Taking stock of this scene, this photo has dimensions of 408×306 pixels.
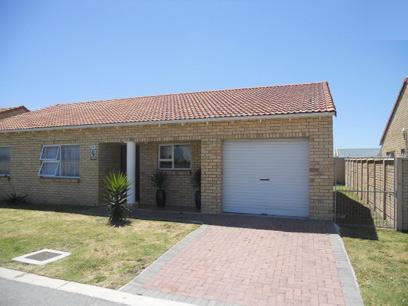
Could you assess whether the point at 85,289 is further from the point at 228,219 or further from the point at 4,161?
the point at 4,161

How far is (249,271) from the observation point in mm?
5719

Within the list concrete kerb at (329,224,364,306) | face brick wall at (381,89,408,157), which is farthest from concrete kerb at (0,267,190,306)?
A: face brick wall at (381,89,408,157)

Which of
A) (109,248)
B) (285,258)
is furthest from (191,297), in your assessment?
(109,248)

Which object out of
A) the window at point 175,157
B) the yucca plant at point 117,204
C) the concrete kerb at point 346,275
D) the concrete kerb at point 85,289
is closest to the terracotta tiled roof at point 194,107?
the window at point 175,157

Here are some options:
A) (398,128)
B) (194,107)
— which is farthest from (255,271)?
(398,128)

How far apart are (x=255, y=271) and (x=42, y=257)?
4.31 meters

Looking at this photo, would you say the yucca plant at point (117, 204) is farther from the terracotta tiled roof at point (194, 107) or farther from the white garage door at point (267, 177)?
the white garage door at point (267, 177)

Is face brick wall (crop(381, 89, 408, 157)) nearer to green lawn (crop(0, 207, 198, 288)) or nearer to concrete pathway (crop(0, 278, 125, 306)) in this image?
green lawn (crop(0, 207, 198, 288))

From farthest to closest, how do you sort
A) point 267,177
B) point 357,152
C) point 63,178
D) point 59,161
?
point 357,152, point 59,161, point 63,178, point 267,177

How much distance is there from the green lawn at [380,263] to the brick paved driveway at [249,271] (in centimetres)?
44

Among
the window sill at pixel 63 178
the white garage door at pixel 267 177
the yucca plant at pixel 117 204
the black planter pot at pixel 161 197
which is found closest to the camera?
the yucca plant at pixel 117 204

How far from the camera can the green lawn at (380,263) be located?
473 centimetres

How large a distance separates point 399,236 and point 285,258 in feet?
12.3

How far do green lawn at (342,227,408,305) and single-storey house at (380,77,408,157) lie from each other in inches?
426
